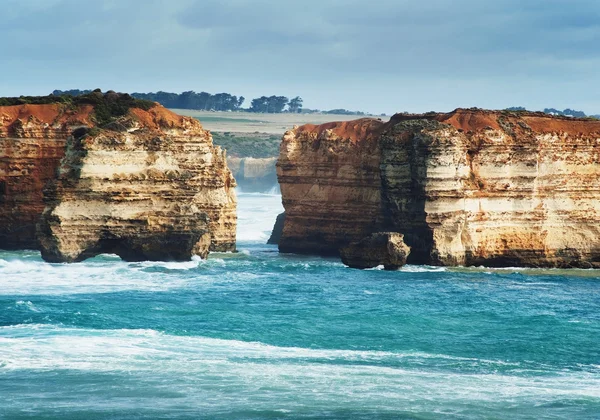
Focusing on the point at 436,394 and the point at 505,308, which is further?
the point at 505,308

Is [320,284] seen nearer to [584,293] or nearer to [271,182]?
[584,293]

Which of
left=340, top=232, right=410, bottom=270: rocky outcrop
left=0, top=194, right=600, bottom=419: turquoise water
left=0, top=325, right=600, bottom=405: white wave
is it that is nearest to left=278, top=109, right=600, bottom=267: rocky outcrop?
left=0, top=194, right=600, bottom=419: turquoise water

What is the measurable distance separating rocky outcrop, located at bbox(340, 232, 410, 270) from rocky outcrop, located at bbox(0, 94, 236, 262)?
646 cm

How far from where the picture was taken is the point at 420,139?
58125 mm

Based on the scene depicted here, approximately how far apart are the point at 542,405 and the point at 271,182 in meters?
106

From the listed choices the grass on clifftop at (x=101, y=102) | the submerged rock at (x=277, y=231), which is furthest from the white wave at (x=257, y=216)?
the grass on clifftop at (x=101, y=102)

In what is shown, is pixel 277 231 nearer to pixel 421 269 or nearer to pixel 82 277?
pixel 421 269

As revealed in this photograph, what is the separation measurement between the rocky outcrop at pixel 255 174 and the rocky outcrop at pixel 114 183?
74284mm

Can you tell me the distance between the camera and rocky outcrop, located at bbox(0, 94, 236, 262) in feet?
181

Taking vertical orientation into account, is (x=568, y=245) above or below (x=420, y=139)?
below

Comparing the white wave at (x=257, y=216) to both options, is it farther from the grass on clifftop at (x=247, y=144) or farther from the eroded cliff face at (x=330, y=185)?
the grass on clifftop at (x=247, y=144)

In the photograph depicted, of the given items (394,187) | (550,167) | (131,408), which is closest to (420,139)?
(394,187)

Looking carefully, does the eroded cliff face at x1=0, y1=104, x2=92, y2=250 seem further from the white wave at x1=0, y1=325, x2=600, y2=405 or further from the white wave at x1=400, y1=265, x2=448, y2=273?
the white wave at x1=0, y1=325, x2=600, y2=405

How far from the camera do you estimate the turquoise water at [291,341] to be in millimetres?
33125
